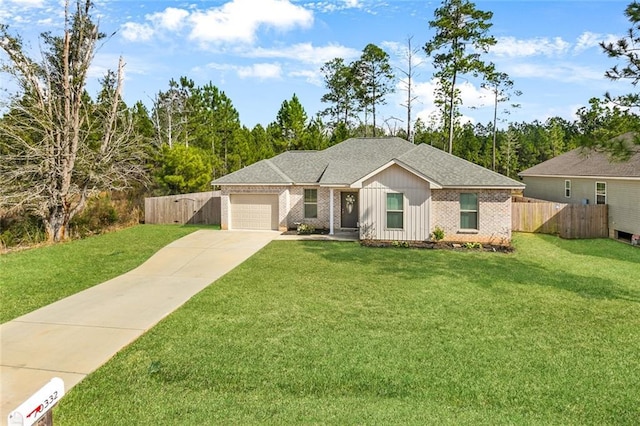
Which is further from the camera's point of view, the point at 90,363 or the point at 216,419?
the point at 90,363

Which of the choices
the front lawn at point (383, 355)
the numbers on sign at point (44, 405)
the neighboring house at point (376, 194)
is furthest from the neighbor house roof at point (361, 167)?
the numbers on sign at point (44, 405)

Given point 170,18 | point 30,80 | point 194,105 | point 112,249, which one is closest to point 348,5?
point 170,18

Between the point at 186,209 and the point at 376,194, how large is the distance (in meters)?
11.7

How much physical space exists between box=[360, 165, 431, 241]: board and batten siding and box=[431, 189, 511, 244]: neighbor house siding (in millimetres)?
610

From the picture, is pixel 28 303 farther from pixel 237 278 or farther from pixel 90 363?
pixel 237 278

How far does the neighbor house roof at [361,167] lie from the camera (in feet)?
53.5

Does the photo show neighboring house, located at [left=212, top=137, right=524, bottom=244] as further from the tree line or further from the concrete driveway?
the concrete driveway

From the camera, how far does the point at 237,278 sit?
440 inches

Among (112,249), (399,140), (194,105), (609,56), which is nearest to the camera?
(609,56)

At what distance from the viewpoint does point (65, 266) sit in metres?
12.5

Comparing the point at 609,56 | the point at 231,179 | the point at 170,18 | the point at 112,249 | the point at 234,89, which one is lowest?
the point at 112,249

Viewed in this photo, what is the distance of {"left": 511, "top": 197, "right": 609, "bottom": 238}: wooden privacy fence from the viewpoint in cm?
1819

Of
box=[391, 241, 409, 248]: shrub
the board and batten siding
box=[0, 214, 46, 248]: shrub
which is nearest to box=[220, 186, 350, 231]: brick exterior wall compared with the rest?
the board and batten siding

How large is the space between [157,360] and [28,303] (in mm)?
4768
